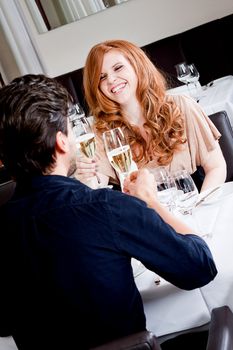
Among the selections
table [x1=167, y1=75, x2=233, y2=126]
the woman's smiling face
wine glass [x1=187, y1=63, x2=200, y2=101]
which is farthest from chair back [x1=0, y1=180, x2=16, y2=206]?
wine glass [x1=187, y1=63, x2=200, y2=101]

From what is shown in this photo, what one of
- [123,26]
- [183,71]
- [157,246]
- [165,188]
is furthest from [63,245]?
[123,26]

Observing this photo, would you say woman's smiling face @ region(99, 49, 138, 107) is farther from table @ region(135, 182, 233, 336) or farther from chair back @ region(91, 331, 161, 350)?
chair back @ region(91, 331, 161, 350)

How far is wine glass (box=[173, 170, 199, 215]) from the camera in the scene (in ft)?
4.70

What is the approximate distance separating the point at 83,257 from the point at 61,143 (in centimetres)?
28

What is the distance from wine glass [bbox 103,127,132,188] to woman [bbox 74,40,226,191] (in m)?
0.43

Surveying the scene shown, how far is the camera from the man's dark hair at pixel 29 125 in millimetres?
1042

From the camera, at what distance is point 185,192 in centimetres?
148

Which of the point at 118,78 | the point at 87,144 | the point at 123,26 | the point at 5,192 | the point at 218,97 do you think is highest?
the point at 123,26

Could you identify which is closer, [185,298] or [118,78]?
[185,298]

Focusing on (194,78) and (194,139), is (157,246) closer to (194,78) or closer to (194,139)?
(194,139)

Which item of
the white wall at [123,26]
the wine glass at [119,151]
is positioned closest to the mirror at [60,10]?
the white wall at [123,26]

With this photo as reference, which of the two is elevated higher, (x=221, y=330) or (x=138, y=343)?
(x=138, y=343)

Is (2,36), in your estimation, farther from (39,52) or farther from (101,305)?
(101,305)

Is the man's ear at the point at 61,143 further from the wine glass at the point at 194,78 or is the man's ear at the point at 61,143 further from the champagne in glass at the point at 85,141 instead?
the wine glass at the point at 194,78
